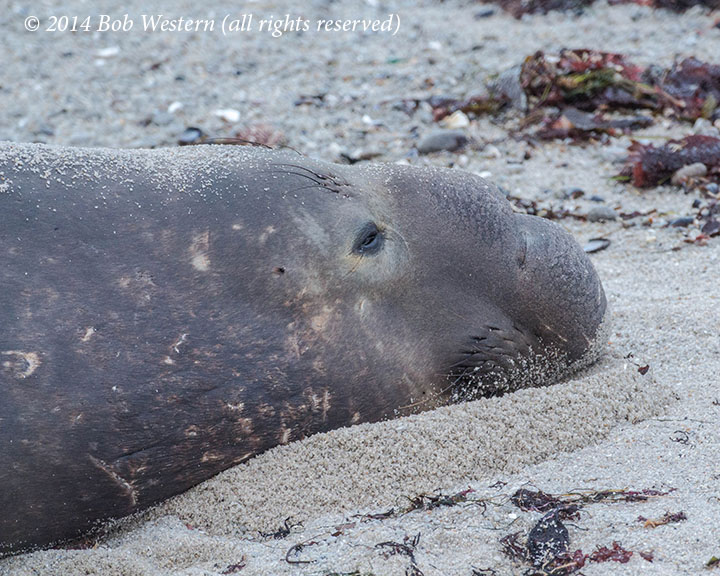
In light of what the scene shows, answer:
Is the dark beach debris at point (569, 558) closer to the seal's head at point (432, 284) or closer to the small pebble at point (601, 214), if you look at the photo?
the seal's head at point (432, 284)

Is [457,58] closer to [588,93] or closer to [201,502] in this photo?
[588,93]

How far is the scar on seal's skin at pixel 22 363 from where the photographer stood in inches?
96.8

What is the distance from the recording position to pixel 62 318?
8.39ft

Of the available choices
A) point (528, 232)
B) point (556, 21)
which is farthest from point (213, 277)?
point (556, 21)

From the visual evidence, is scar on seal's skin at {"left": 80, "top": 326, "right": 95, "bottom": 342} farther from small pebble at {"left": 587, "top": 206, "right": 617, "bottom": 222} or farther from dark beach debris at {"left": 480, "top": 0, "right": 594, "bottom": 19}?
dark beach debris at {"left": 480, "top": 0, "right": 594, "bottom": 19}

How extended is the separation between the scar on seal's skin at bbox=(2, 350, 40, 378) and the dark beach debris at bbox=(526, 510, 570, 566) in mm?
1476

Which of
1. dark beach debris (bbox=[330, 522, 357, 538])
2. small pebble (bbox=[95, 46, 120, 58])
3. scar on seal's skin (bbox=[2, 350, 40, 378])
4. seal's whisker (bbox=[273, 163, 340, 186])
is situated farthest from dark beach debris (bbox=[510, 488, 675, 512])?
small pebble (bbox=[95, 46, 120, 58])

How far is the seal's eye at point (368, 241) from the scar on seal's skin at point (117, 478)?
1055mm

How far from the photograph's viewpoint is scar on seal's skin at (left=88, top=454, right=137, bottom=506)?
100 inches

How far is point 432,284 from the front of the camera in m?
3.11

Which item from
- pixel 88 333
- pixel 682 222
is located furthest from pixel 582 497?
pixel 682 222

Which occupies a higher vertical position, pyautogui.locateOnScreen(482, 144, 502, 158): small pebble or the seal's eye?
the seal's eye

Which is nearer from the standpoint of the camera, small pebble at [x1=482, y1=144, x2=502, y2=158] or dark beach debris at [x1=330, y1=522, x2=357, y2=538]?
dark beach debris at [x1=330, y1=522, x2=357, y2=538]

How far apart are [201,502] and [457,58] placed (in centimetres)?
536
